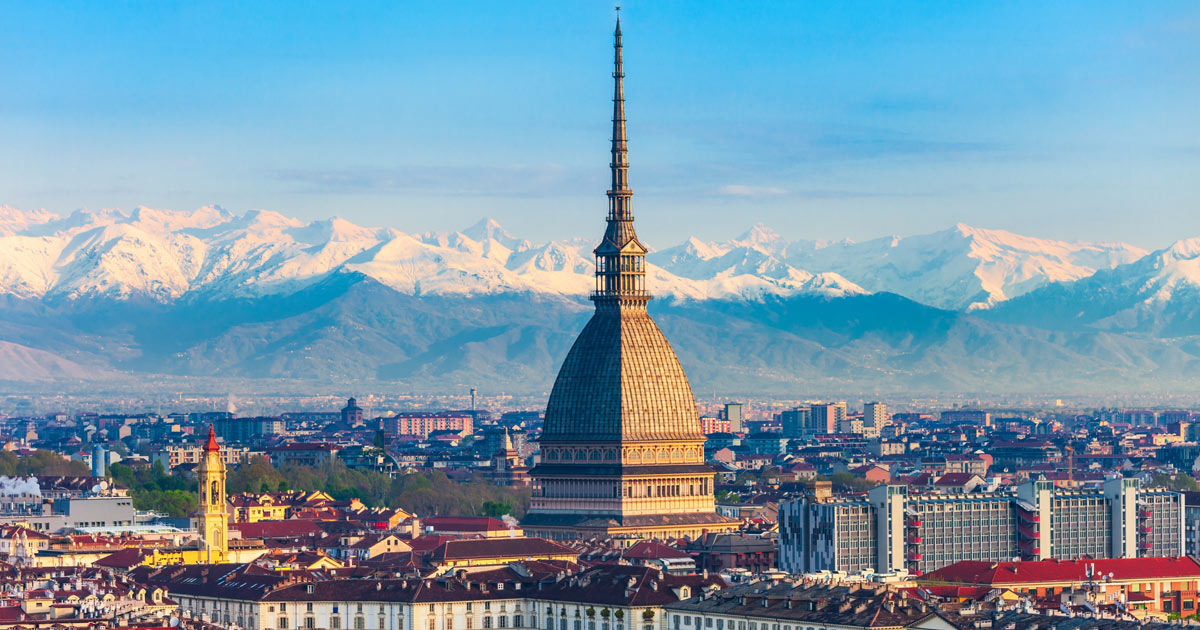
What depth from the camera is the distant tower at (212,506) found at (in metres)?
115

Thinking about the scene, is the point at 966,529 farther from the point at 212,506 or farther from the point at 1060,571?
the point at 212,506

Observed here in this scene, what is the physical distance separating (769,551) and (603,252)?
22021mm

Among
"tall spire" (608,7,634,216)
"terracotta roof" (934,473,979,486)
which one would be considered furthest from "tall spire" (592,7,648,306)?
"terracotta roof" (934,473,979,486)

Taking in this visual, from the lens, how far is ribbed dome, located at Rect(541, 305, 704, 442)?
5349 inches

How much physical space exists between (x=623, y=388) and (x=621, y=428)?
1.71 m

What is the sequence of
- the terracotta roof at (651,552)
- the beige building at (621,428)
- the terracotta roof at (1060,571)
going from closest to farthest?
the terracotta roof at (1060,571)
the terracotta roof at (651,552)
the beige building at (621,428)

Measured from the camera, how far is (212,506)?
116m

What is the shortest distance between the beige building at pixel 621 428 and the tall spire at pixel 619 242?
4cm

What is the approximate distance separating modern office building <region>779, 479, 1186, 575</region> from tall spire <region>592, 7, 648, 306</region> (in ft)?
62.7

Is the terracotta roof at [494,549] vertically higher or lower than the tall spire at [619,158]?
lower

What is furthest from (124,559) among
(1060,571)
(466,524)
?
(1060,571)

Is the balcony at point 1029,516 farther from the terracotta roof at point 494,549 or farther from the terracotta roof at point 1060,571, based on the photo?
the terracotta roof at point 494,549

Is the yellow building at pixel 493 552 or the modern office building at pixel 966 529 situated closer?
the yellow building at pixel 493 552

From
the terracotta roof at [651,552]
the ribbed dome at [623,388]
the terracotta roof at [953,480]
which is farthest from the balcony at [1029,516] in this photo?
the terracotta roof at [953,480]
